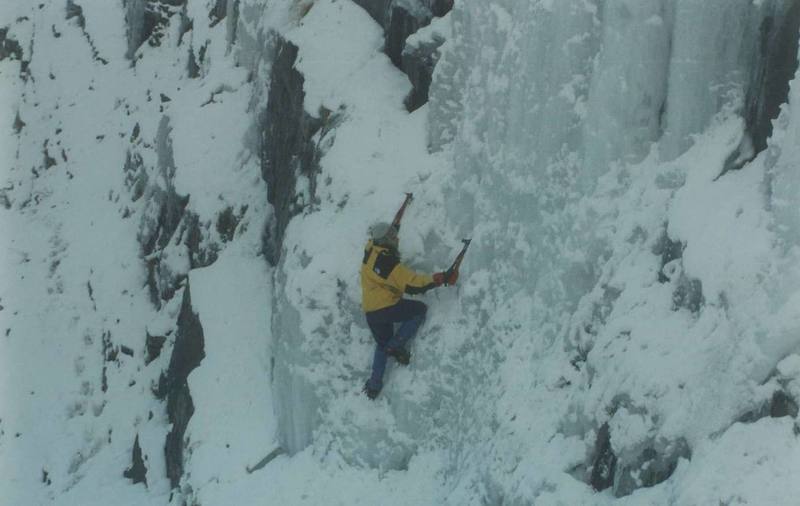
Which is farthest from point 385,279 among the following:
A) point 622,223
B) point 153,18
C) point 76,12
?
point 76,12

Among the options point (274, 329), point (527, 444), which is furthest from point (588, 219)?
Answer: point (274, 329)

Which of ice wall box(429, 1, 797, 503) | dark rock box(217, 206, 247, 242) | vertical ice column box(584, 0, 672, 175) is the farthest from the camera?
dark rock box(217, 206, 247, 242)

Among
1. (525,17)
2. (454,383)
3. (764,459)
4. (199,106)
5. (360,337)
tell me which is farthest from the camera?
(199,106)

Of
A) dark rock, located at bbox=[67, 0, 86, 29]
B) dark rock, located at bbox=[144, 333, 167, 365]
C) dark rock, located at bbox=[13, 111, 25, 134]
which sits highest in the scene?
dark rock, located at bbox=[67, 0, 86, 29]

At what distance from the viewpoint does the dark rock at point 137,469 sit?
11180 millimetres

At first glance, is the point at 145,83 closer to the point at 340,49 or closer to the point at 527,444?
the point at 340,49

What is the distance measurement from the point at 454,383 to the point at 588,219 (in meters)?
2.03

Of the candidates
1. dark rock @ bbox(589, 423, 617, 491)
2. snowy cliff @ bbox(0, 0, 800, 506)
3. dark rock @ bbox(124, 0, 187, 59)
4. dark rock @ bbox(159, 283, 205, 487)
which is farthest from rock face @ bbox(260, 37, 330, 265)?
dark rock @ bbox(124, 0, 187, 59)

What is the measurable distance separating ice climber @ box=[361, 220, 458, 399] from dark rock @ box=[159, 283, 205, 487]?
318 cm

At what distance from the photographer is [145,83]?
17406 millimetres

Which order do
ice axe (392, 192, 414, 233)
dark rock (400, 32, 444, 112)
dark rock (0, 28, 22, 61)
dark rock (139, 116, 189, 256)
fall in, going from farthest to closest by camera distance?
dark rock (0, 28, 22, 61)
dark rock (139, 116, 189, 256)
dark rock (400, 32, 444, 112)
ice axe (392, 192, 414, 233)

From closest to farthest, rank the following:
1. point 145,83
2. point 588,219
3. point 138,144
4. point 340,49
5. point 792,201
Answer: point 792,201, point 588,219, point 340,49, point 138,144, point 145,83

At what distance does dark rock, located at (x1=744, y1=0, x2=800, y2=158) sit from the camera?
17.8ft

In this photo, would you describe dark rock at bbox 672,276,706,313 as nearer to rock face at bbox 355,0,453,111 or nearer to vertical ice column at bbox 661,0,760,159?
vertical ice column at bbox 661,0,760,159
